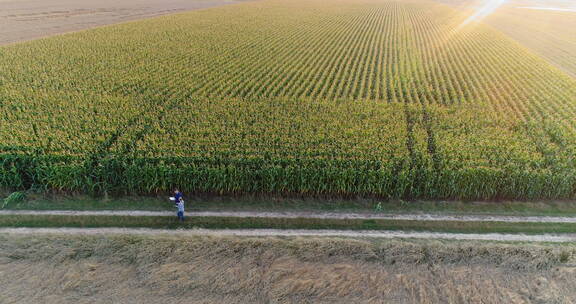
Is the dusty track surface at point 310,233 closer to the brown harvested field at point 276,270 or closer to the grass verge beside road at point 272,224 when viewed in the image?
the grass verge beside road at point 272,224

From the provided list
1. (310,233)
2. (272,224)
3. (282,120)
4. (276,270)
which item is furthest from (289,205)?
(282,120)

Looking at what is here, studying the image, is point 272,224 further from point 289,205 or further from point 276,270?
point 276,270

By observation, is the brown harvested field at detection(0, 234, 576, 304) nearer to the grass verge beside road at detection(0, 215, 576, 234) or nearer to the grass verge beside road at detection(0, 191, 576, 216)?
the grass verge beside road at detection(0, 215, 576, 234)

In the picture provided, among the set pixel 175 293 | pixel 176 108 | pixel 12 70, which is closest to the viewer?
pixel 175 293

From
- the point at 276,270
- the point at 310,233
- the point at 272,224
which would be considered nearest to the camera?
the point at 276,270

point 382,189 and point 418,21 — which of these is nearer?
point 382,189

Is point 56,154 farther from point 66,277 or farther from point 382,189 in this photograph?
point 382,189

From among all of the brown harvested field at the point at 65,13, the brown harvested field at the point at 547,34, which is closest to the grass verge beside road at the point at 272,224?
the brown harvested field at the point at 547,34

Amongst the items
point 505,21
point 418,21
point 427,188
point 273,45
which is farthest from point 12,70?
point 505,21
